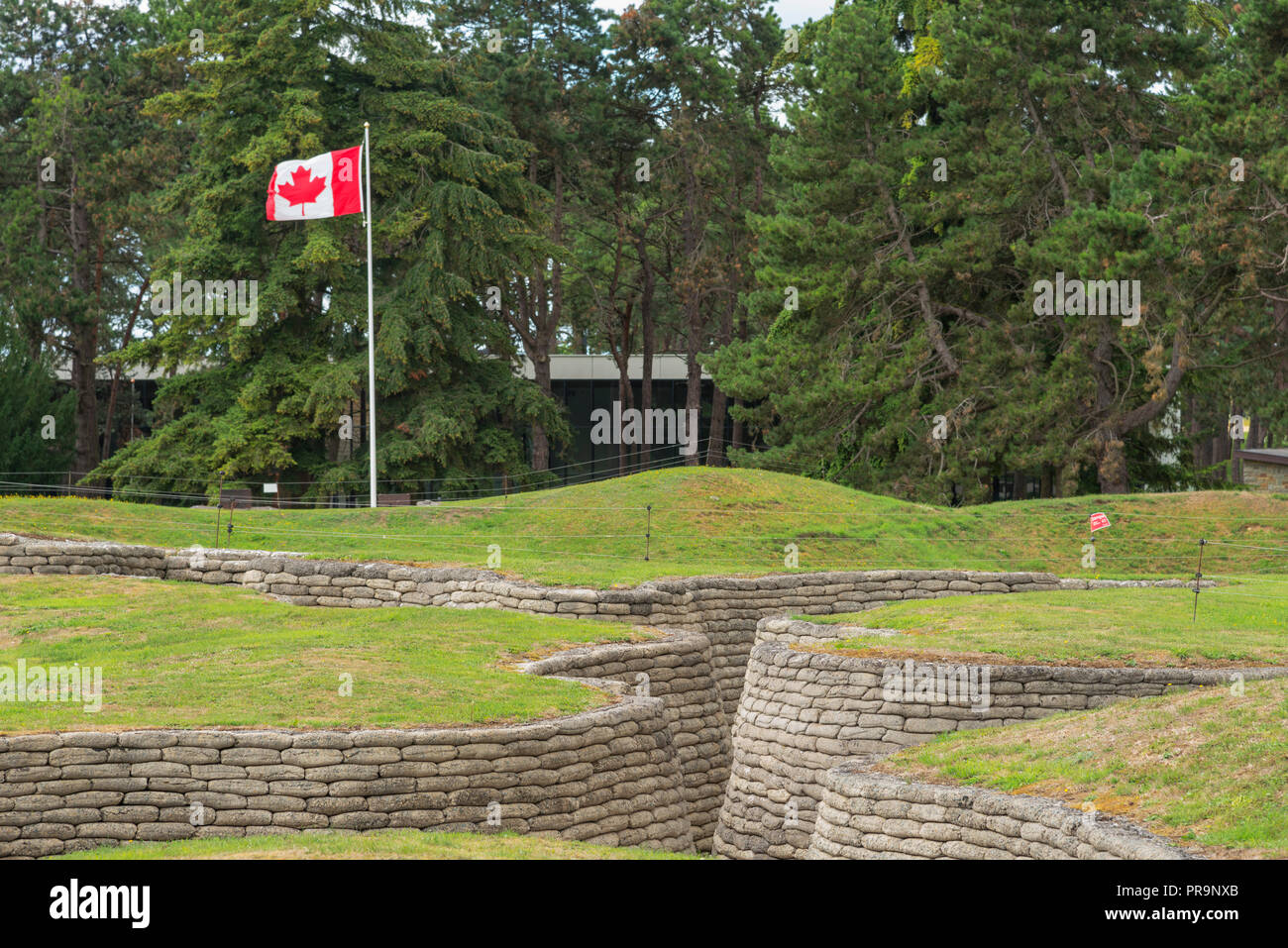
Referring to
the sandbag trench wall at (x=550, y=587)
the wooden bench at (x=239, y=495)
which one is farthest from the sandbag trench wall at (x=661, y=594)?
the wooden bench at (x=239, y=495)

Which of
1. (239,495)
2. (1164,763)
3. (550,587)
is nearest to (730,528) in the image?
(550,587)

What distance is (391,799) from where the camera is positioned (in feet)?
33.8

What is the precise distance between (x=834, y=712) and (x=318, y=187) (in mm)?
→ 18464

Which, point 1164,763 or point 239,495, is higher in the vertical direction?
point 239,495

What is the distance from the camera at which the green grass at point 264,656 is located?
1145 centimetres

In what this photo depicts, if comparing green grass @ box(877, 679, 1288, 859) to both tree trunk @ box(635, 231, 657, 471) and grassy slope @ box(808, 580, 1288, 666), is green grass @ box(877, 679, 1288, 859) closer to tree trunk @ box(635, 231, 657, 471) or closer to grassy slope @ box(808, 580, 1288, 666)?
grassy slope @ box(808, 580, 1288, 666)

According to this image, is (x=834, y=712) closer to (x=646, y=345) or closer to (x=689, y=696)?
(x=689, y=696)

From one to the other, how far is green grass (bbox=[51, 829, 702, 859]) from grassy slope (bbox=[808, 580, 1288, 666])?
5502 millimetres

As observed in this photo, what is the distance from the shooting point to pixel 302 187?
92.8 feet

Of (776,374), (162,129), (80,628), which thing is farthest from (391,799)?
(162,129)

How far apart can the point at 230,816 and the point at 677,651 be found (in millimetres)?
7122

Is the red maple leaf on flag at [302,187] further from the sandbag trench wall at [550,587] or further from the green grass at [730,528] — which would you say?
the sandbag trench wall at [550,587]

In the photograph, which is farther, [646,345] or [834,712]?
[646,345]

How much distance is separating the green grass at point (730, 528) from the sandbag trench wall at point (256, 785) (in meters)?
10.4
